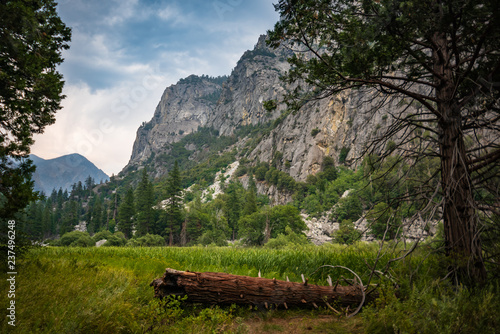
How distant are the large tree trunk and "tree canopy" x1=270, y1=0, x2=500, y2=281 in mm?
16

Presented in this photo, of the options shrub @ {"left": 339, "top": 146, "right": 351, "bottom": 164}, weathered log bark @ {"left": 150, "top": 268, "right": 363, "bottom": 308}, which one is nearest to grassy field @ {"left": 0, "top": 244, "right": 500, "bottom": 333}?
weathered log bark @ {"left": 150, "top": 268, "right": 363, "bottom": 308}

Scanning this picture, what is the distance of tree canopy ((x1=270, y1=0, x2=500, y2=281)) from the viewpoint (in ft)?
13.0

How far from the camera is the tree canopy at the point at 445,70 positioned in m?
3.96

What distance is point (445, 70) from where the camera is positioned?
16.1 ft

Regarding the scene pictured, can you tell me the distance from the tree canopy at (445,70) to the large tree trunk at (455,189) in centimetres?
2

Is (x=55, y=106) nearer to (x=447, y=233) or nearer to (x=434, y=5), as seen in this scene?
(x=434, y=5)

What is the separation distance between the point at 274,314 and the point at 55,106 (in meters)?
10.2

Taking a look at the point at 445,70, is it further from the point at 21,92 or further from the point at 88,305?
the point at 21,92

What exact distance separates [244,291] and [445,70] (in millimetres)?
5933

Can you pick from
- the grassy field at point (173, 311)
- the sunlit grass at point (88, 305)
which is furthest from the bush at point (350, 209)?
the grassy field at point (173, 311)

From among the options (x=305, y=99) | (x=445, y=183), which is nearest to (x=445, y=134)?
(x=445, y=183)

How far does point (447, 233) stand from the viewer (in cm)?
451

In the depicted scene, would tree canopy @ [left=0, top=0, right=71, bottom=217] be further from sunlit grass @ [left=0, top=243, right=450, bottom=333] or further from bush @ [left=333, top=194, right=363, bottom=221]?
bush @ [left=333, top=194, right=363, bottom=221]

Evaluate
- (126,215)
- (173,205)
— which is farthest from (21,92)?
(126,215)
